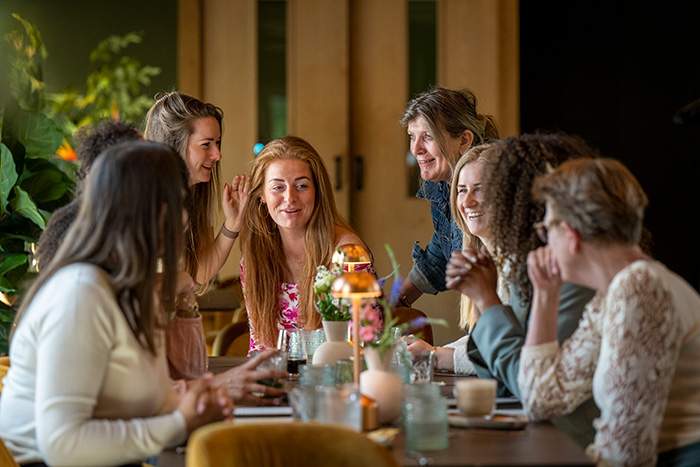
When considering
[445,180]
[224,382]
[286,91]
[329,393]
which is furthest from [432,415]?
[286,91]

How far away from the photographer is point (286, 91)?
21.5 ft

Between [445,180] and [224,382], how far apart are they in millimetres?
2121

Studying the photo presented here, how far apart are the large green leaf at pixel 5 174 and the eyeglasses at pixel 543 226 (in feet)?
8.00

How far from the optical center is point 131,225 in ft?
7.70

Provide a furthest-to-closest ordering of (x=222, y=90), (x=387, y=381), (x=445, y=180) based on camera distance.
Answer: (x=222, y=90) < (x=445, y=180) < (x=387, y=381)

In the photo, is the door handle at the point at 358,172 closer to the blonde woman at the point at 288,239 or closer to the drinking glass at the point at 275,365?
the blonde woman at the point at 288,239

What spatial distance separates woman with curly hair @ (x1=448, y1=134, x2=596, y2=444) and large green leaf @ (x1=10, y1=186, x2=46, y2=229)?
2.16 metres

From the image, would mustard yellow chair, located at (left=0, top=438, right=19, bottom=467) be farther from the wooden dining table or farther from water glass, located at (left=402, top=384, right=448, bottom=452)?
water glass, located at (left=402, top=384, right=448, bottom=452)

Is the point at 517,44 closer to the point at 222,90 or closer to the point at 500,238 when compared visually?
the point at 222,90

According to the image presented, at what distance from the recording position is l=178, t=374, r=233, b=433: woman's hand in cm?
235

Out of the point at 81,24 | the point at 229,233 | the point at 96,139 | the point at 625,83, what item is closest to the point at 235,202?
the point at 229,233

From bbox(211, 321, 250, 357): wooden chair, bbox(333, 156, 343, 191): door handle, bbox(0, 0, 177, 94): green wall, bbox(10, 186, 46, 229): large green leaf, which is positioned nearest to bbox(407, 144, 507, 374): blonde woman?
bbox(211, 321, 250, 357): wooden chair

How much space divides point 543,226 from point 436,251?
6.80 feet

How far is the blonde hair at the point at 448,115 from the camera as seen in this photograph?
14.8 ft
